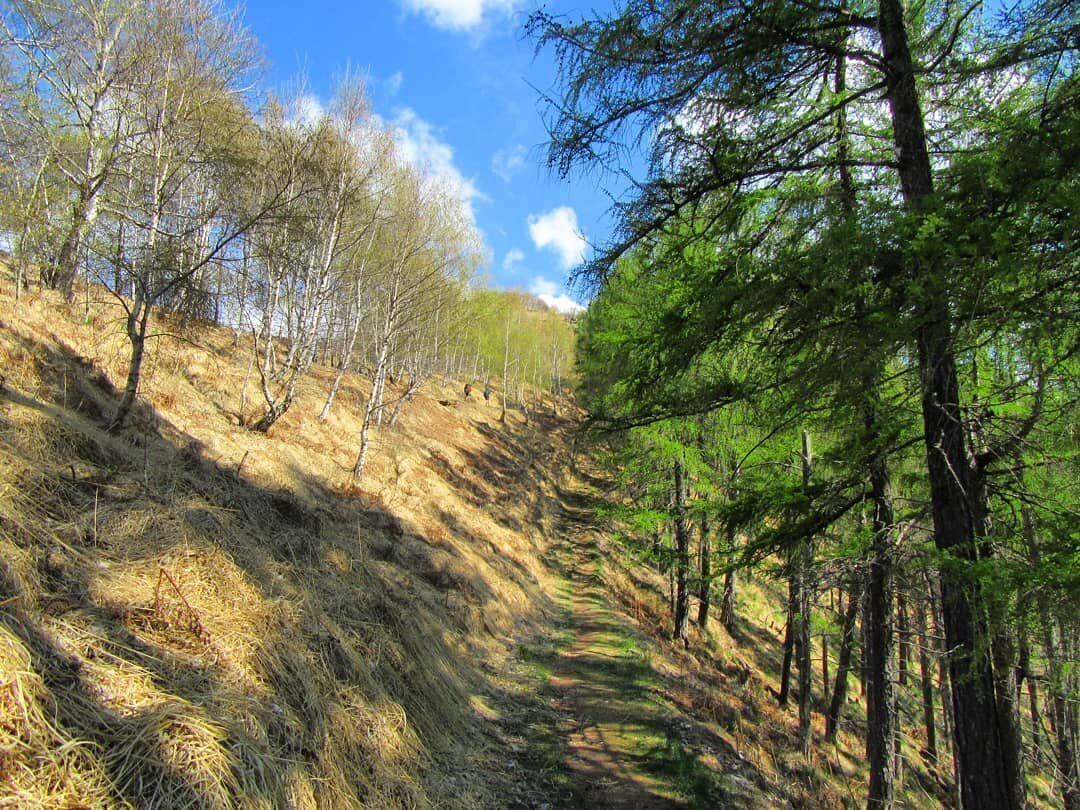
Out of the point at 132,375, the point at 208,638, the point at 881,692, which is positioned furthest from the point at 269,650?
the point at 881,692

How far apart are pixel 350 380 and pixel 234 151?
17205mm

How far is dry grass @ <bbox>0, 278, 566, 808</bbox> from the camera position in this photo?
239cm

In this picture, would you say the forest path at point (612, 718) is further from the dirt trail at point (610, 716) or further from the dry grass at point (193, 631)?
the dry grass at point (193, 631)

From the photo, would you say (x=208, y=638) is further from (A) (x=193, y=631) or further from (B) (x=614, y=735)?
(B) (x=614, y=735)

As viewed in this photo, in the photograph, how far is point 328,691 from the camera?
3.99 meters

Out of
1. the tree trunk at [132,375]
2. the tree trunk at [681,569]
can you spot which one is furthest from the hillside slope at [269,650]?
the tree trunk at [681,569]

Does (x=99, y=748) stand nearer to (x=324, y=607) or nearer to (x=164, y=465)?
(x=324, y=607)

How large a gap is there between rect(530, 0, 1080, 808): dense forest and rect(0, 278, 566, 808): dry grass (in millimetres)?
3081

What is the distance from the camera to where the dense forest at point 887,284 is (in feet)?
9.05

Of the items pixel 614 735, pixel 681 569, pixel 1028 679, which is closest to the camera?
pixel 1028 679

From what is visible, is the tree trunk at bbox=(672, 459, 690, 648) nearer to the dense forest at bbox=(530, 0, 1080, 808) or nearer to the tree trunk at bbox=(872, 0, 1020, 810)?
the dense forest at bbox=(530, 0, 1080, 808)

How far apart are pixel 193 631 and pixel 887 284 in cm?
497

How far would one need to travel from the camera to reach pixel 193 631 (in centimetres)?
343

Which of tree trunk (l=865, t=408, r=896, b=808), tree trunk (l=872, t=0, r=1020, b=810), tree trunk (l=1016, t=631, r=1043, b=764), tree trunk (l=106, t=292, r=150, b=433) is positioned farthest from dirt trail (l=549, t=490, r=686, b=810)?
tree trunk (l=106, t=292, r=150, b=433)
